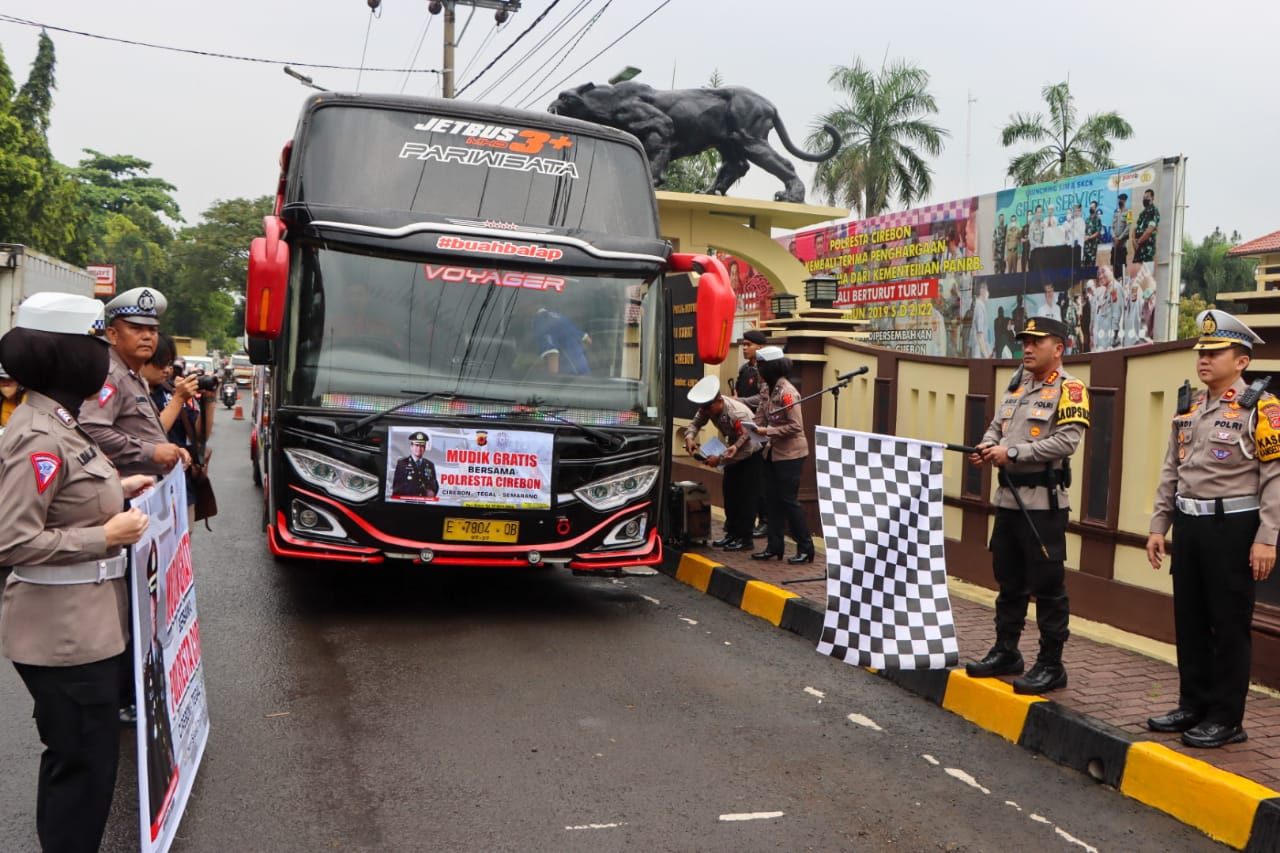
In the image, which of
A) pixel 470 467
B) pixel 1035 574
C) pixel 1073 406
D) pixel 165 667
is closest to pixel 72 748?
pixel 165 667

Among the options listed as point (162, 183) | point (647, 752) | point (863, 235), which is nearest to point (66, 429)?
point (647, 752)

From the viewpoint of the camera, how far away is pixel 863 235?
81.0 ft

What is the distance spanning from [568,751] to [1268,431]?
3.20 m

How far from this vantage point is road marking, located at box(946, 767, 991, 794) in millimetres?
4614

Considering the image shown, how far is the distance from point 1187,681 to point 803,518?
4.32 metres

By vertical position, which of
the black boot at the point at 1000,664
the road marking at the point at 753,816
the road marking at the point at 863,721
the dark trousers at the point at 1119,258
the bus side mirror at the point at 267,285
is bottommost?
the road marking at the point at 863,721

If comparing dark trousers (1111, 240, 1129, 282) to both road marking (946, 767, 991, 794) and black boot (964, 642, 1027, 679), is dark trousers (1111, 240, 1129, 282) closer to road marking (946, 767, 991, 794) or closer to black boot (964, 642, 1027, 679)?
black boot (964, 642, 1027, 679)

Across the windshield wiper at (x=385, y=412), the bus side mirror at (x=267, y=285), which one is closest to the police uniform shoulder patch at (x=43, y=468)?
the bus side mirror at (x=267, y=285)

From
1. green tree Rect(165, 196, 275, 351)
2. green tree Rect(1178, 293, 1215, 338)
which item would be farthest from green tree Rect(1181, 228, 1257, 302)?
green tree Rect(165, 196, 275, 351)

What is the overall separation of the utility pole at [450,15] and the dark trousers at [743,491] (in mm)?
14376

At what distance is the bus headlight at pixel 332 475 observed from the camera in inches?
257

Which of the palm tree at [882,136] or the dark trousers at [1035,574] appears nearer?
the dark trousers at [1035,574]

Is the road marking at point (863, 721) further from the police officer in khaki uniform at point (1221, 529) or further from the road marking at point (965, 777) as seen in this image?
the police officer in khaki uniform at point (1221, 529)

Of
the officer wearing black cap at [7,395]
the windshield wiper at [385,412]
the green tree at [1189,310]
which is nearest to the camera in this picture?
the windshield wiper at [385,412]
